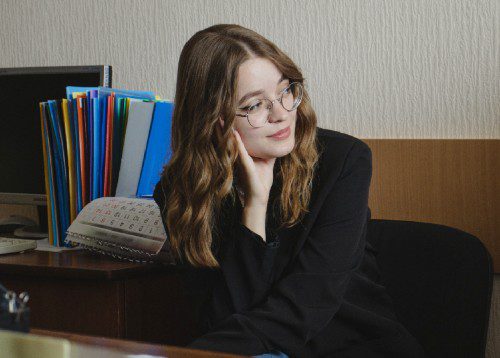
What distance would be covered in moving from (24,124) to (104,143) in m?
0.41

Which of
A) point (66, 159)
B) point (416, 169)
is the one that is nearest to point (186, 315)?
point (66, 159)

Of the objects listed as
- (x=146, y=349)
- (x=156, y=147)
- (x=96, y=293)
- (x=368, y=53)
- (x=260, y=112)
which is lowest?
(x=96, y=293)

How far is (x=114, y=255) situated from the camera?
5.13ft

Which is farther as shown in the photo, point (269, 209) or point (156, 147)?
point (156, 147)

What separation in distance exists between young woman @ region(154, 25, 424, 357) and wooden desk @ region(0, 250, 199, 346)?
0.14 metres

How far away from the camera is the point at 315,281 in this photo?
128 centimetres

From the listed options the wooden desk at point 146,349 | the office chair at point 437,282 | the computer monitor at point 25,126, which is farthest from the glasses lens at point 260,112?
the computer monitor at point 25,126

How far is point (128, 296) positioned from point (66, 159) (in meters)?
0.44

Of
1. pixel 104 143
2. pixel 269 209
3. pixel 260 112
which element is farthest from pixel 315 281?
pixel 104 143

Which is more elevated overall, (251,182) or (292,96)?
(292,96)

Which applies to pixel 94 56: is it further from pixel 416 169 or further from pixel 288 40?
pixel 416 169

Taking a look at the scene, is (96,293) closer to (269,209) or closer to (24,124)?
(269,209)

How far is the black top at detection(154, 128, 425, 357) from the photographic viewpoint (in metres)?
1.25

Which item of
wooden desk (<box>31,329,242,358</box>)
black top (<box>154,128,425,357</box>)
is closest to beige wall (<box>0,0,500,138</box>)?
black top (<box>154,128,425,357</box>)
